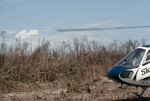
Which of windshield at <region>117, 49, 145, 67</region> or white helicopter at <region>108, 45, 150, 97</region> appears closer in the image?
white helicopter at <region>108, 45, 150, 97</region>

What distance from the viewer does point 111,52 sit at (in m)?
15.1

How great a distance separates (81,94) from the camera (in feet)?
28.0

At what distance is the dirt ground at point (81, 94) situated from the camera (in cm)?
754

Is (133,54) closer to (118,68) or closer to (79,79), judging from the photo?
(118,68)

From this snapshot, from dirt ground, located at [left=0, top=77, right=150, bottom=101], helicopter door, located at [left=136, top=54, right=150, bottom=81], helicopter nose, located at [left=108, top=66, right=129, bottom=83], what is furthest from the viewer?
dirt ground, located at [left=0, top=77, right=150, bottom=101]

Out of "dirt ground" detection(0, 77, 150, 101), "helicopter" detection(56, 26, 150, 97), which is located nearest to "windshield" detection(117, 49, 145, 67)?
"helicopter" detection(56, 26, 150, 97)

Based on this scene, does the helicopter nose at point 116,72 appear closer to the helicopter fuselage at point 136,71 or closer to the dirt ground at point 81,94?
the helicopter fuselage at point 136,71

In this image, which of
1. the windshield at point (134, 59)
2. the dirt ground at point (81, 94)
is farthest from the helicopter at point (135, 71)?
the dirt ground at point (81, 94)

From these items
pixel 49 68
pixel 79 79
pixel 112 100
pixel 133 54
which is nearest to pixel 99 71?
pixel 79 79

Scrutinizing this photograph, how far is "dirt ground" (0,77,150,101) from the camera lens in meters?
7.54

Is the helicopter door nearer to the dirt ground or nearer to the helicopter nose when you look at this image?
the helicopter nose

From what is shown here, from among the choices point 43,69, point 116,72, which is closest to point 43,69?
point 43,69

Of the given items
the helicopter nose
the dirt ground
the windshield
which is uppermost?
the windshield

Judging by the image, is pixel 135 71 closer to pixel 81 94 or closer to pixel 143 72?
pixel 143 72
